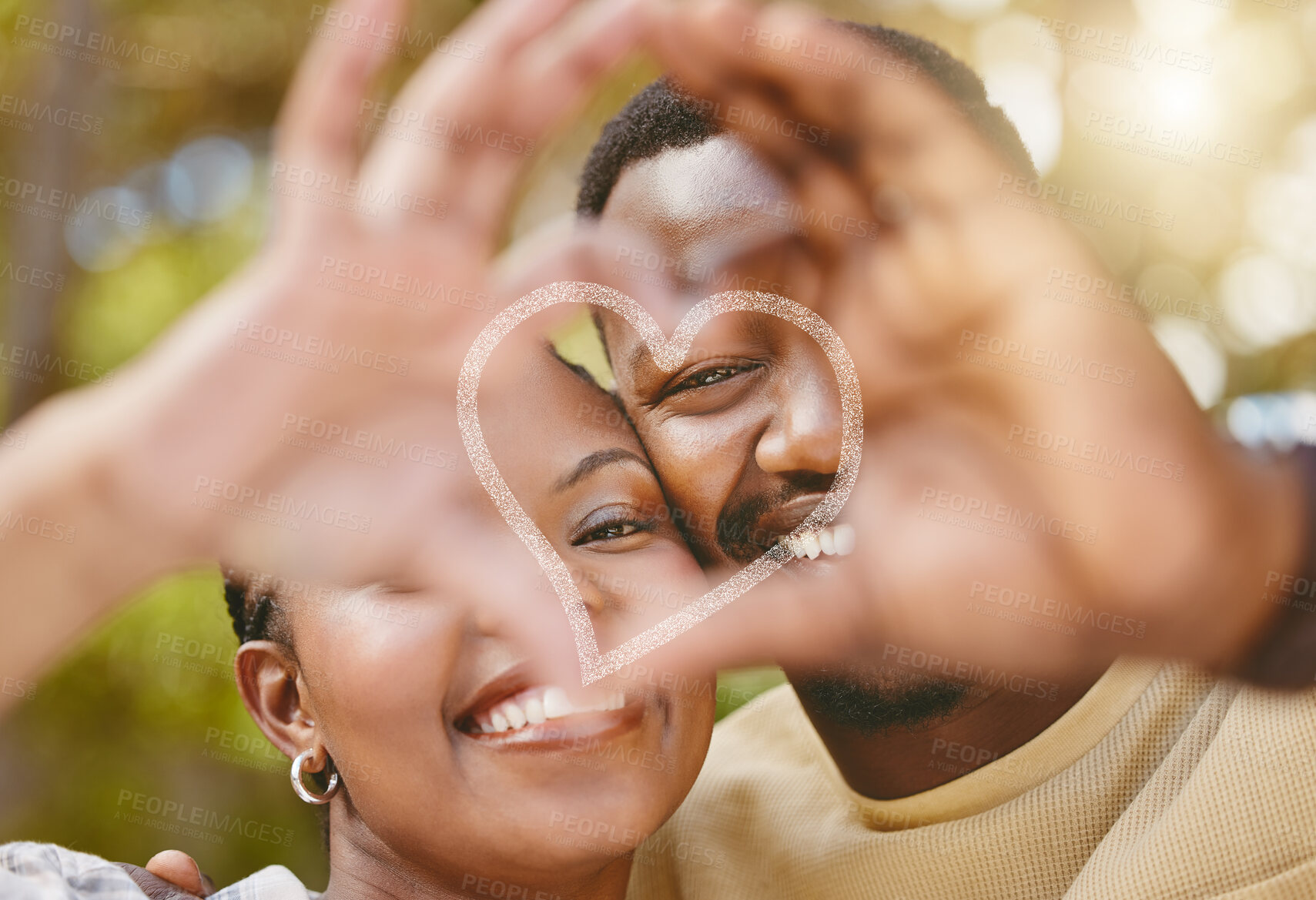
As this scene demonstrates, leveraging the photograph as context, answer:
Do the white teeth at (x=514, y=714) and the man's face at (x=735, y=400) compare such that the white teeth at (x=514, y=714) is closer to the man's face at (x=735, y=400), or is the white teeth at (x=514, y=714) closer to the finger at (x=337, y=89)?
the man's face at (x=735, y=400)

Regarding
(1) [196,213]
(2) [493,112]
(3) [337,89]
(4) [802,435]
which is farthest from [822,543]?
(1) [196,213]

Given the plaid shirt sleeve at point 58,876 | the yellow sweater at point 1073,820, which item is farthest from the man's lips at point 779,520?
the plaid shirt sleeve at point 58,876

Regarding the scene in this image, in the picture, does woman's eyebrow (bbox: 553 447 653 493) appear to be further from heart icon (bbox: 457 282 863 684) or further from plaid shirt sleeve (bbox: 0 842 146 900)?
plaid shirt sleeve (bbox: 0 842 146 900)

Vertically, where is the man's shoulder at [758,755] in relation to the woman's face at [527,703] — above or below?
below

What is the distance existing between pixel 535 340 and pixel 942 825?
0.84 meters

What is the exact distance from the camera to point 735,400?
51.4 inches

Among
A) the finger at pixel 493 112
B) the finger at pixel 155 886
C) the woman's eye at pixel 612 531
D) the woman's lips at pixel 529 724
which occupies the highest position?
the finger at pixel 493 112

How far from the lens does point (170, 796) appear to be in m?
3.83

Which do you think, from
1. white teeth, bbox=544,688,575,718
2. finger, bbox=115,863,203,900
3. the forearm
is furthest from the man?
finger, bbox=115,863,203,900

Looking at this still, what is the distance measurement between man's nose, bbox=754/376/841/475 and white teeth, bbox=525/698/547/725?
384mm

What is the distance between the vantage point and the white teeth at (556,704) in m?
1.17

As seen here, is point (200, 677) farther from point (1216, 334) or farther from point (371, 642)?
point (1216, 334)

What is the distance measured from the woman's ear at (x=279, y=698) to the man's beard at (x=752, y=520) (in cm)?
54

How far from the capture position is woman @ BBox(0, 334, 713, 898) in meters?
1.16
